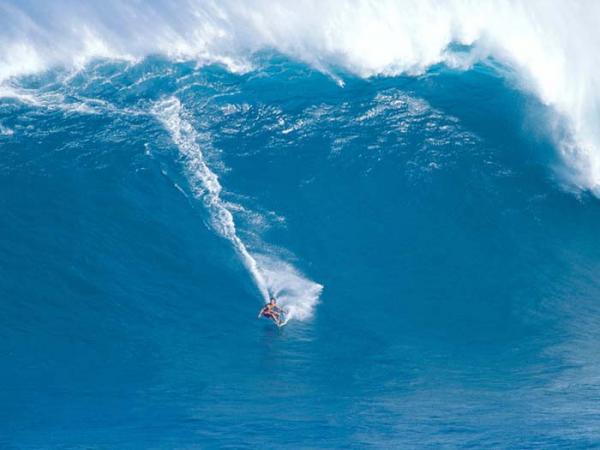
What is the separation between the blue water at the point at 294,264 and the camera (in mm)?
30547

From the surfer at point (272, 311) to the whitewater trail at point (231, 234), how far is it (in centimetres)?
49

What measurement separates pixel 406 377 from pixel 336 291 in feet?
17.3

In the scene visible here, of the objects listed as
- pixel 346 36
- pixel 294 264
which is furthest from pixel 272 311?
pixel 346 36

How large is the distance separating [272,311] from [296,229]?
5.03 m

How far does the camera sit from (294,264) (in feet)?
121

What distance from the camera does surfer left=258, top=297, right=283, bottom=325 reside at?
34.3m

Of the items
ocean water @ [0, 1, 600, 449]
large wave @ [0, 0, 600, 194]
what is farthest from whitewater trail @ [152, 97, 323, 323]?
large wave @ [0, 0, 600, 194]

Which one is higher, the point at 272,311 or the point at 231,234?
the point at 231,234

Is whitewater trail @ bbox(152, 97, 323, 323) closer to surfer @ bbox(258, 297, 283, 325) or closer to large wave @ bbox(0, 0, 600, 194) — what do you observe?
surfer @ bbox(258, 297, 283, 325)

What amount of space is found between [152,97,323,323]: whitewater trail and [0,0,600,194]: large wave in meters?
5.68

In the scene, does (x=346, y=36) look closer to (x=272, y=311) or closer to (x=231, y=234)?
(x=231, y=234)

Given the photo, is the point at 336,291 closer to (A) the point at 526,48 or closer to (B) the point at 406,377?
(B) the point at 406,377

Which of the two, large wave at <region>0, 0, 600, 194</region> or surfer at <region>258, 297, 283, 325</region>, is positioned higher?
large wave at <region>0, 0, 600, 194</region>

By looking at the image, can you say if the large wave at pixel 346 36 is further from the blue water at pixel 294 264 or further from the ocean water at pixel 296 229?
the blue water at pixel 294 264
